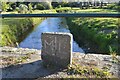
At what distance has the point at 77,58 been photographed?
5301mm

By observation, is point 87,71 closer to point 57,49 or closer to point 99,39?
point 57,49

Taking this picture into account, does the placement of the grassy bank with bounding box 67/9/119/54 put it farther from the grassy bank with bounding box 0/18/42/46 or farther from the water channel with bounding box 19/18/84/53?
the grassy bank with bounding box 0/18/42/46

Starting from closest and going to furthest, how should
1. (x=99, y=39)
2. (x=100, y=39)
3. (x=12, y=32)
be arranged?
1. (x=100, y=39)
2. (x=99, y=39)
3. (x=12, y=32)

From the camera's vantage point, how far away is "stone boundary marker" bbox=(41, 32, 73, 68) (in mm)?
4652

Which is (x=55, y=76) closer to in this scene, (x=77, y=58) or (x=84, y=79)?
(x=84, y=79)

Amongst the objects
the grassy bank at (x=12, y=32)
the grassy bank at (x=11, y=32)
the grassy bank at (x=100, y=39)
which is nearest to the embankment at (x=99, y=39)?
the grassy bank at (x=100, y=39)

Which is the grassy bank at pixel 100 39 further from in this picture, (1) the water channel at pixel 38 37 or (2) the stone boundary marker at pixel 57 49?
(2) the stone boundary marker at pixel 57 49

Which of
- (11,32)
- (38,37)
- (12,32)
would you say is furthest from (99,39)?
(38,37)

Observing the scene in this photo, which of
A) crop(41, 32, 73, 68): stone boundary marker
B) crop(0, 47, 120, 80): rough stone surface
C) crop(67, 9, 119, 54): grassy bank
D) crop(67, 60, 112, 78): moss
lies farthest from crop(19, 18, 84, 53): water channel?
crop(67, 60, 112, 78): moss

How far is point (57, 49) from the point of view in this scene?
474 centimetres

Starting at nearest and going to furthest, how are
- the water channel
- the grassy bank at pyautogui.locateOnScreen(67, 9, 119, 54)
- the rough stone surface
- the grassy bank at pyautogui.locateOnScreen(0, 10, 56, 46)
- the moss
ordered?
the moss → the rough stone surface → the grassy bank at pyautogui.locateOnScreen(67, 9, 119, 54) → the grassy bank at pyautogui.locateOnScreen(0, 10, 56, 46) → the water channel

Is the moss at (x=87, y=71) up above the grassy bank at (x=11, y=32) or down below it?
above

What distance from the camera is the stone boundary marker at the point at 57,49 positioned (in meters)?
4.65

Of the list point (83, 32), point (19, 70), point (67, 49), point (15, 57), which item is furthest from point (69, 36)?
point (83, 32)
